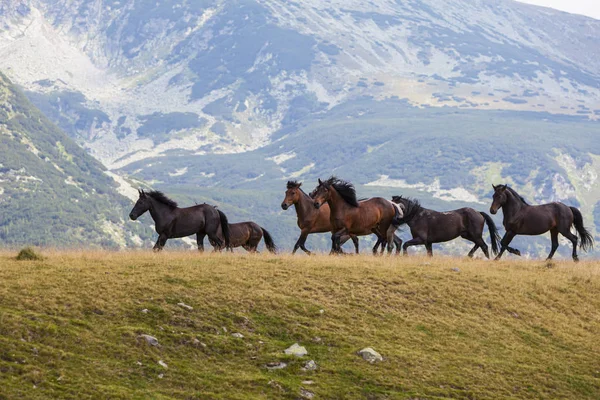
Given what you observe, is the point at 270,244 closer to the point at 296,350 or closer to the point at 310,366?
the point at 296,350

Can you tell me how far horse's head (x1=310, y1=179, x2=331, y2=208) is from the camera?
37031 millimetres

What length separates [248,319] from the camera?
26219 mm

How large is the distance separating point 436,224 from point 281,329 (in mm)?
15985

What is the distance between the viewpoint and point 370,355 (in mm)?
24844

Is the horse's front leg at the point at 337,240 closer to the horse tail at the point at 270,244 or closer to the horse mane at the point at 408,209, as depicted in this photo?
the horse mane at the point at 408,209

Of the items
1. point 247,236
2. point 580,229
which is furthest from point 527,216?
point 247,236

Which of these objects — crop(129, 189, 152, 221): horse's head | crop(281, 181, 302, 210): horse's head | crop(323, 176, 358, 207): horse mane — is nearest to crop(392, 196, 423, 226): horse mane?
crop(323, 176, 358, 207): horse mane

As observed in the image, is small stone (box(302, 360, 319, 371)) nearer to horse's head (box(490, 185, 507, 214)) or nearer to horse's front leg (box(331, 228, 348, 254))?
horse's front leg (box(331, 228, 348, 254))

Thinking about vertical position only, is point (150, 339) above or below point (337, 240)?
below

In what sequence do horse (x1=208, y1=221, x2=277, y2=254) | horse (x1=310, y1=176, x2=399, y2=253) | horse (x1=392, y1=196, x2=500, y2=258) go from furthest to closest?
1. horse (x1=208, y1=221, x2=277, y2=254)
2. horse (x1=392, y1=196, x2=500, y2=258)
3. horse (x1=310, y1=176, x2=399, y2=253)

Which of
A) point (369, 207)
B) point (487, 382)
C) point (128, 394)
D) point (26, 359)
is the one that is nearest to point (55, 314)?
point (26, 359)

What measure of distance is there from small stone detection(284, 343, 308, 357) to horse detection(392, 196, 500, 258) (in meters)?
Result: 15.0

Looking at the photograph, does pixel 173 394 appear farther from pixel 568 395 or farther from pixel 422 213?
pixel 422 213

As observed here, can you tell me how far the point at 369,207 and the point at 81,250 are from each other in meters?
10.8
